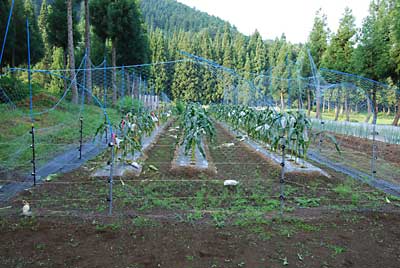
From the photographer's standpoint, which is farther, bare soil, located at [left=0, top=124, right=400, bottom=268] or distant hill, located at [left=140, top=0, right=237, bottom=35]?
distant hill, located at [left=140, top=0, right=237, bottom=35]

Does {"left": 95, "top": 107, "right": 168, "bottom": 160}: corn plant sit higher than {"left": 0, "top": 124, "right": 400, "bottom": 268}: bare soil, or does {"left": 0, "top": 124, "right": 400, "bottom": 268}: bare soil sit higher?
{"left": 95, "top": 107, "right": 168, "bottom": 160}: corn plant

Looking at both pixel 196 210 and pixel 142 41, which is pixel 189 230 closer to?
pixel 196 210

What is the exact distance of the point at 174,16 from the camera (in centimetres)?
11162

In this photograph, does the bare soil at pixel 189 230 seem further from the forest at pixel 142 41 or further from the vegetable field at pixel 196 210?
the forest at pixel 142 41

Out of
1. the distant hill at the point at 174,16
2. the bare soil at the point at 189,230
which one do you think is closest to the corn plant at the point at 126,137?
the bare soil at the point at 189,230

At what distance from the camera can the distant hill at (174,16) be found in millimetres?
104875

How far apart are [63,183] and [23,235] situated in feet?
6.51

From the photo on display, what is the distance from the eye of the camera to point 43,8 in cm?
3338

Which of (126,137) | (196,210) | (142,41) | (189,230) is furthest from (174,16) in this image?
(189,230)

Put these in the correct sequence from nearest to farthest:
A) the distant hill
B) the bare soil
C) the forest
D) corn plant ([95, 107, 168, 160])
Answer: the bare soil → corn plant ([95, 107, 168, 160]) → the forest → the distant hill

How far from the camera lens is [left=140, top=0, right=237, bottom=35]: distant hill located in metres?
105

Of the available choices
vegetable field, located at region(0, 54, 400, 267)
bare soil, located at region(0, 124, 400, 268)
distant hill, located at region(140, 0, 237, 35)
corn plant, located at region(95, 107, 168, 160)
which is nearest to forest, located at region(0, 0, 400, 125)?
corn plant, located at region(95, 107, 168, 160)

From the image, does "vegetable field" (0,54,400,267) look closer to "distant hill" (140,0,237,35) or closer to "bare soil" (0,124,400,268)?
"bare soil" (0,124,400,268)

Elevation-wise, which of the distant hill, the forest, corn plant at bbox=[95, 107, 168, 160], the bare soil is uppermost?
the distant hill
